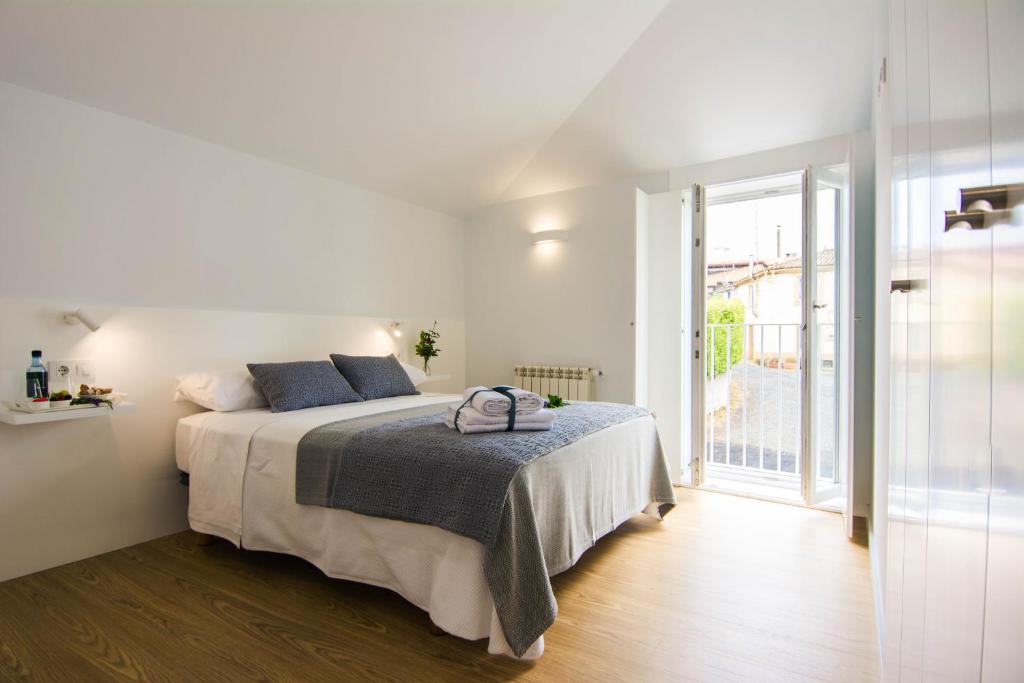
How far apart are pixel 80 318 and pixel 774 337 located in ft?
16.2

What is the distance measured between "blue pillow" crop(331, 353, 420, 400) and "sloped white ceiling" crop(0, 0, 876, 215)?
56.0 inches

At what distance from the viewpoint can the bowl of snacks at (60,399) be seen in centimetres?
228

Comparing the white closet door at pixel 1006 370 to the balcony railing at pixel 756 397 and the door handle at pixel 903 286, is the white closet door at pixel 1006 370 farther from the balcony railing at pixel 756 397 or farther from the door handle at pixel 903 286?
the balcony railing at pixel 756 397

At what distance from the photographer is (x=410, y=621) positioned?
199cm

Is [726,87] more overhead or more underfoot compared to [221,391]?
more overhead

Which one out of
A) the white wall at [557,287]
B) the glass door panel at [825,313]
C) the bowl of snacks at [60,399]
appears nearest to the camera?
the bowl of snacks at [60,399]

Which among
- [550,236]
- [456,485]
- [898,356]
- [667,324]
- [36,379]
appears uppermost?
[550,236]

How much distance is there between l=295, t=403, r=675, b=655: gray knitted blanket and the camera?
5.56ft

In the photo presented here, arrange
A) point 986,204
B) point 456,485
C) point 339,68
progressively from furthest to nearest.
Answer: point 339,68, point 456,485, point 986,204

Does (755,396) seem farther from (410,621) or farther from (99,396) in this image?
(99,396)

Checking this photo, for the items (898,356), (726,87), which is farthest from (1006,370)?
(726,87)

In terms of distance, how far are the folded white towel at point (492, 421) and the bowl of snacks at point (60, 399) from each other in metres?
1.72

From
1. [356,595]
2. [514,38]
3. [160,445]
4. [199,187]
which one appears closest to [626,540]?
[356,595]

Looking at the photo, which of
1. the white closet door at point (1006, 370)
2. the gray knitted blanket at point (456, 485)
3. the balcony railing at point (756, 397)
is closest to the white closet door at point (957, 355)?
the white closet door at point (1006, 370)
